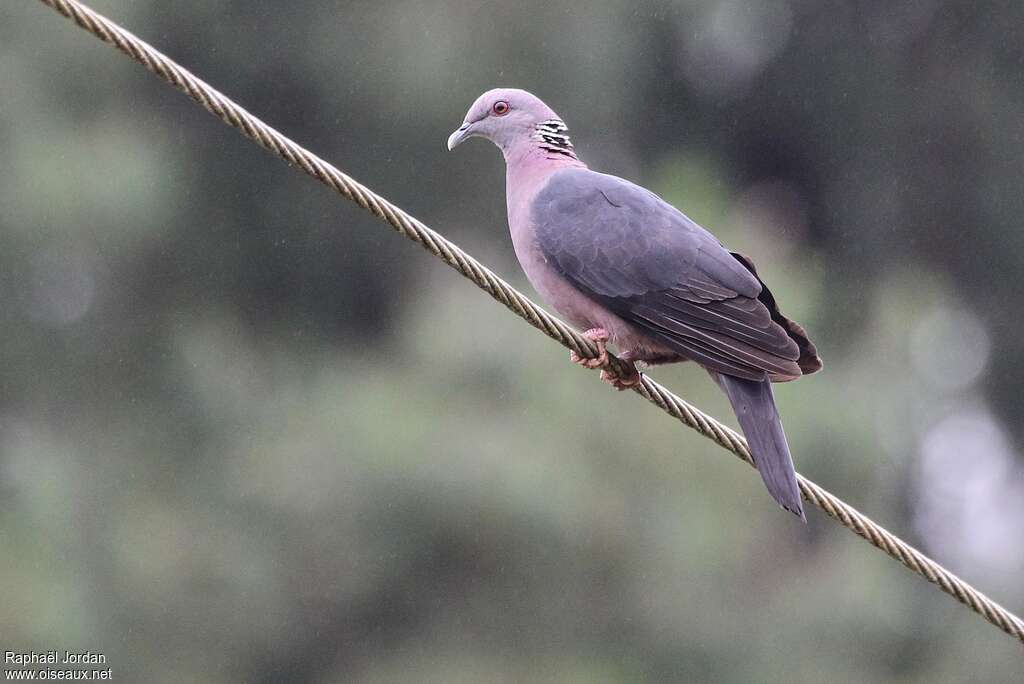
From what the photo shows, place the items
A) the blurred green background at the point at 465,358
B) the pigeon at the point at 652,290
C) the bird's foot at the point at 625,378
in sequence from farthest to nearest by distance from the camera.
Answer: the blurred green background at the point at 465,358 → the bird's foot at the point at 625,378 → the pigeon at the point at 652,290

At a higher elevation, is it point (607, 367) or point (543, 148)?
point (543, 148)

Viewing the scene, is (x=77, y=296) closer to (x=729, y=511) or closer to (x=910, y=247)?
(x=729, y=511)

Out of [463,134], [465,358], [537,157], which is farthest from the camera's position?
[465,358]

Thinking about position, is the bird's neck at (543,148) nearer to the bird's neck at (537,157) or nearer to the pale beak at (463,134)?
the bird's neck at (537,157)

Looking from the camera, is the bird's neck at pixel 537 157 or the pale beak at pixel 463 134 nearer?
the bird's neck at pixel 537 157

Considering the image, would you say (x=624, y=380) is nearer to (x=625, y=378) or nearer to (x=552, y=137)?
(x=625, y=378)

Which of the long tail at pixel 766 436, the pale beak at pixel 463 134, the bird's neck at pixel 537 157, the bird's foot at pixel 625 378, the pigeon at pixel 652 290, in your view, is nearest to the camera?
the long tail at pixel 766 436

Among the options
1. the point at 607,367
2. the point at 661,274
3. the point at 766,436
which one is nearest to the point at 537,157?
the point at 661,274

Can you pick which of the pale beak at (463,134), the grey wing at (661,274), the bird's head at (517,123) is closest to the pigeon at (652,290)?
the grey wing at (661,274)

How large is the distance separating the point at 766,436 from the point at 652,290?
657mm

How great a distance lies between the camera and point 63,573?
12.4 metres

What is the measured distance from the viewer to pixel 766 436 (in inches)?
188

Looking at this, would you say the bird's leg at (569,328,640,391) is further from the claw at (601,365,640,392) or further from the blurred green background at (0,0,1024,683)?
the blurred green background at (0,0,1024,683)

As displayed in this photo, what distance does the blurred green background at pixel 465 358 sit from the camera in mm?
11242
